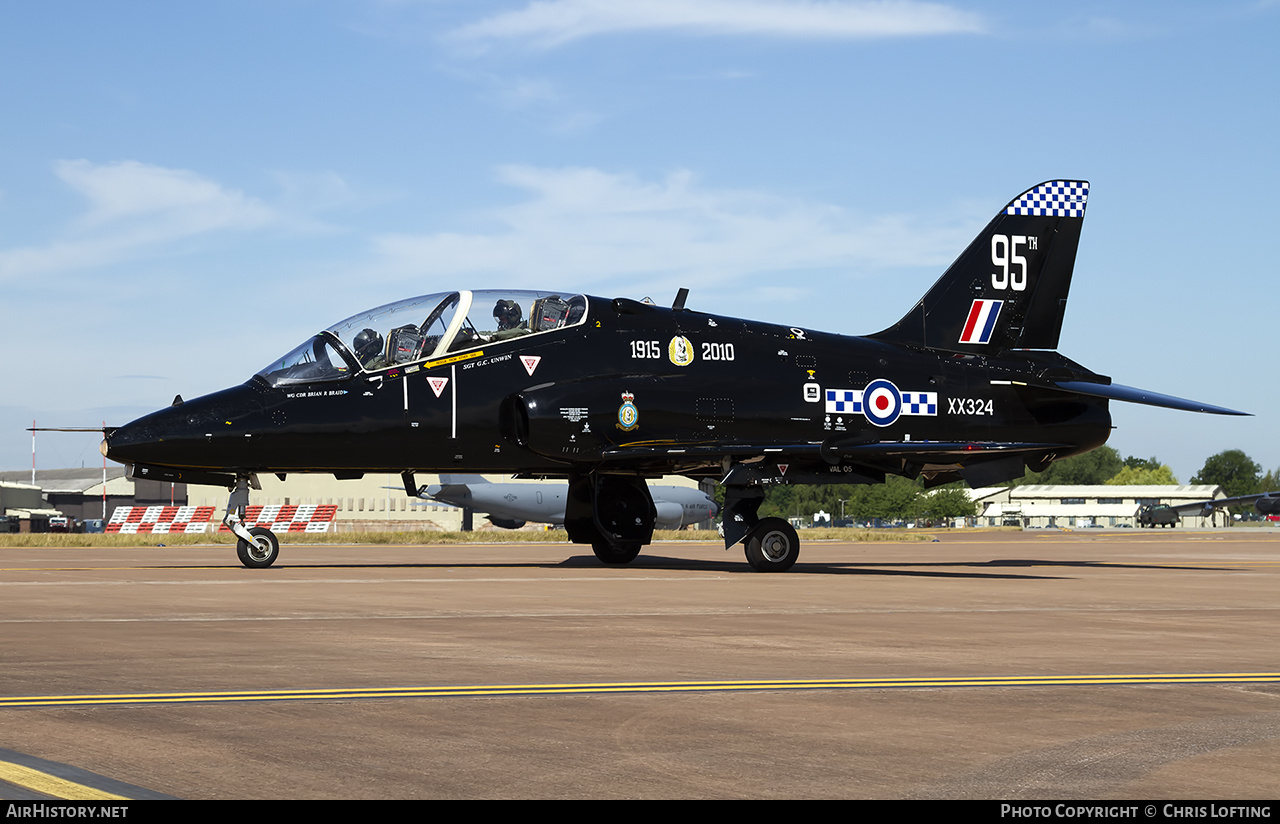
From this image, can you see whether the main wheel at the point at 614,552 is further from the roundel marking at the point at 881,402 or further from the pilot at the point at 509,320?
the roundel marking at the point at 881,402

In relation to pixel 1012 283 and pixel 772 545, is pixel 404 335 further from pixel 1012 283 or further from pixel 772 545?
pixel 1012 283

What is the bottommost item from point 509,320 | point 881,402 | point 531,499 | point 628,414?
point 531,499

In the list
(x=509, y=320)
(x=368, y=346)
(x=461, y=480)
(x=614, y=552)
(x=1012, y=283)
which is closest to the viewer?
(x=368, y=346)

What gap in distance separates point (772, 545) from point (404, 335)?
734 cm

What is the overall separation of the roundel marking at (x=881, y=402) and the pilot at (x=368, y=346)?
8.95 meters

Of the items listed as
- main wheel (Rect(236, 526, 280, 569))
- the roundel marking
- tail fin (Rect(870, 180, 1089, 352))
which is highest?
tail fin (Rect(870, 180, 1089, 352))

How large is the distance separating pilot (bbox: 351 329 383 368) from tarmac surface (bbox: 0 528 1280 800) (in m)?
5.89

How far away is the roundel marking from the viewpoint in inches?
946

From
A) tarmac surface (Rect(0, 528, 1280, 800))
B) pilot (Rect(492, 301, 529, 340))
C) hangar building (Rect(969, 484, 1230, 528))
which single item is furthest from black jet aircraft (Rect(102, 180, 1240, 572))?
hangar building (Rect(969, 484, 1230, 528))

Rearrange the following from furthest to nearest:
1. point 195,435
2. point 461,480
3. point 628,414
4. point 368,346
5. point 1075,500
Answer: point 1075,500 → point 461,480 → point 628,414 → point 368,346 → point 195,435

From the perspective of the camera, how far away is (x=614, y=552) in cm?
2512

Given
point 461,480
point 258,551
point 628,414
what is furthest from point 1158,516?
point 258,551

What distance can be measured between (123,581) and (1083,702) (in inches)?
603

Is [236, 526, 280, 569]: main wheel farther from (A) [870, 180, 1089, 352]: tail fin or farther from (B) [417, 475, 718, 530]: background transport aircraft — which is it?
(B) [417, 475, 718, 530]: background transport aircraft
